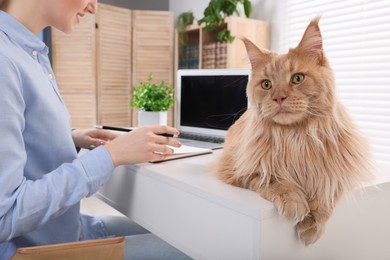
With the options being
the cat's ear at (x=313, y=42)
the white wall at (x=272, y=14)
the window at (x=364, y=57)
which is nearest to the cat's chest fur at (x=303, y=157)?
the cat's ear at (x=313, y=42)

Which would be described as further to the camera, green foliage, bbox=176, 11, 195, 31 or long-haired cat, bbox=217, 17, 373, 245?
green foliage, bbox=176, 11, 195, 31

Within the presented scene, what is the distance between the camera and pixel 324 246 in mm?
827

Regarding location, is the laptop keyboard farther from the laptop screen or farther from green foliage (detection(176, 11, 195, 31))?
green foliage (detection(176, 11, 195, 31))

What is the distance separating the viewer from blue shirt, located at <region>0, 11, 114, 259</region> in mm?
730

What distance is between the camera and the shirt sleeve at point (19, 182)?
72cm

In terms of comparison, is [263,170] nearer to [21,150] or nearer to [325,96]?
[325,96]

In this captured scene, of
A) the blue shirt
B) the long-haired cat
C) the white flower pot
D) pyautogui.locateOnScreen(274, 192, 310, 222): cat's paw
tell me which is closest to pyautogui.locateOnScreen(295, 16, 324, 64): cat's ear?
the long-haired cat

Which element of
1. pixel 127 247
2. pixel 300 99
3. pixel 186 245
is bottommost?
pixel 127 247

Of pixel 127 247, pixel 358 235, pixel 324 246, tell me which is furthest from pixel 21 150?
pixel 358 235

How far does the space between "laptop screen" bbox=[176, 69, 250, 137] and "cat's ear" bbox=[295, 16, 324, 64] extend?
76 centimetres

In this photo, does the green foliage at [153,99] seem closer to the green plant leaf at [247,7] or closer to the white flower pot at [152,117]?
the white flower pot at [152,117]

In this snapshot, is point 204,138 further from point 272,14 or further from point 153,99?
point 272,14

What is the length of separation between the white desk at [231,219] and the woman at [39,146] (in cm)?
12

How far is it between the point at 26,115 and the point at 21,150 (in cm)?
12
